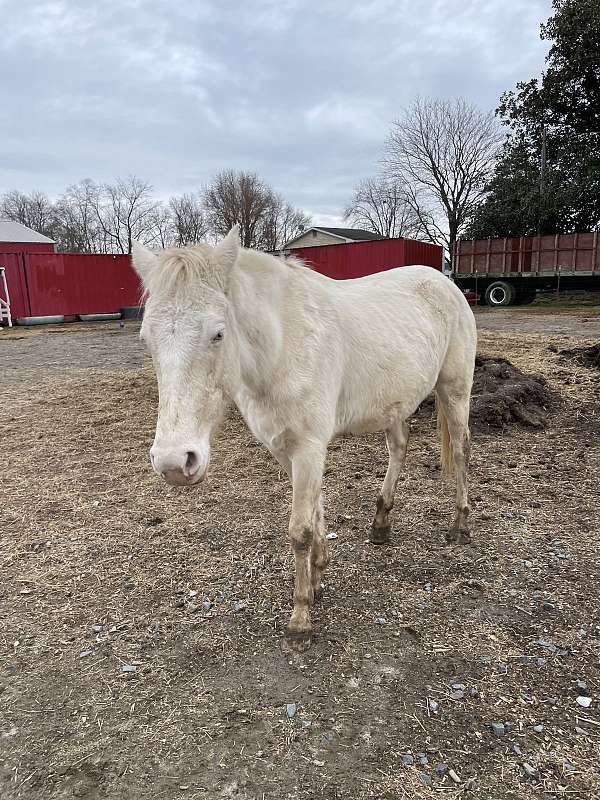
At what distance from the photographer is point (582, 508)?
379 cm

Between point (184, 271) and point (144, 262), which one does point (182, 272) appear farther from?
point (144, 262)

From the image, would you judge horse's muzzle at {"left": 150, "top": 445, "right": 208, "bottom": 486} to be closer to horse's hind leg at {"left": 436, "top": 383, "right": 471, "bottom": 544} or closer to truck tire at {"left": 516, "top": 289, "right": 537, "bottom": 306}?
horse's hind leg at {"left": 436, "top": 383, "right": 471, "bottom": 544}

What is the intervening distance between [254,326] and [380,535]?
195cm

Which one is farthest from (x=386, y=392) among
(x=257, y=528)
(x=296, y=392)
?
(x=257, y=528)

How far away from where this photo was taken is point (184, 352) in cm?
179

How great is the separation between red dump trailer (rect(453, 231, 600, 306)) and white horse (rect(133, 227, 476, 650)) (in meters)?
19.5

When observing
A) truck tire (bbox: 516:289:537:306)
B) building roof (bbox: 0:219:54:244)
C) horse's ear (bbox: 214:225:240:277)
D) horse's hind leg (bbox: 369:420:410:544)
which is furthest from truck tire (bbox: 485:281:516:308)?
building roof (bbox: 0:219:54:244)

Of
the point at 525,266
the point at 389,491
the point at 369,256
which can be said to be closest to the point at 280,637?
the point at 389,491

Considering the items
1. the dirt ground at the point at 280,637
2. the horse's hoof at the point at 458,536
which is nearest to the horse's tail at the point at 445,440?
the dirt ground at the point at 280,637

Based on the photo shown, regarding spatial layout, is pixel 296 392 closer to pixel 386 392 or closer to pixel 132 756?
pixel 386 392

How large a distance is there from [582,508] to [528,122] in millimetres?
29437

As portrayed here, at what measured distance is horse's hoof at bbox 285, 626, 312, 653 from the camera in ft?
8.09

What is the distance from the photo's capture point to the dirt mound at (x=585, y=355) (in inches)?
330

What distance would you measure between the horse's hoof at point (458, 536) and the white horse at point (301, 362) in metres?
0.01
